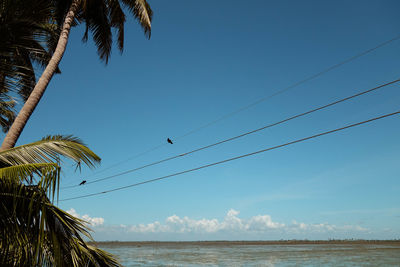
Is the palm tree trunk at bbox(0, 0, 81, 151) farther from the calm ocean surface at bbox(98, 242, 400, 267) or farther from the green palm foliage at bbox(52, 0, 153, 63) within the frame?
the calm ocean surface at bbox(98, 242, 400, 267)

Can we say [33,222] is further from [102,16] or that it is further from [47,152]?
[102,16]

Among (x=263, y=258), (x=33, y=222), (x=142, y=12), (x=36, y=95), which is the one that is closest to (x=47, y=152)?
(x=33, y=222)

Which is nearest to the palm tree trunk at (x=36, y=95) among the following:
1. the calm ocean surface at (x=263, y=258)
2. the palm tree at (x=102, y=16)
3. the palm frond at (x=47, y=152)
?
the palm tree at (x=102, y=16)

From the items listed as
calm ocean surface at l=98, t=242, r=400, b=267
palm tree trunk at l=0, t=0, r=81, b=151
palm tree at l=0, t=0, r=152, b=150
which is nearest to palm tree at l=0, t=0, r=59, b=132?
palm tree trunk at l=0, t=0, r=81, b=151

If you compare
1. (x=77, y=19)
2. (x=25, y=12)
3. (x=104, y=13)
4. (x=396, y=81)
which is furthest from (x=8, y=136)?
(x=396, y=81)

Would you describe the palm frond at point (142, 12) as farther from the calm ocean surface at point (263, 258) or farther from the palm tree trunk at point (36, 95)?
the calm ocean surface at point (263, 258)

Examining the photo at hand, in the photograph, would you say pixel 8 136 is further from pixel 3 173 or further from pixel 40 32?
pixel 3 173

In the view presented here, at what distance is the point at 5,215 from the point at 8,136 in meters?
2.63

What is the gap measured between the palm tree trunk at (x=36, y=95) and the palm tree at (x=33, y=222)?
1892mm

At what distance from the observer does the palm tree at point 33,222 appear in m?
3.54

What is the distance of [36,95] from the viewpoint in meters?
6.64

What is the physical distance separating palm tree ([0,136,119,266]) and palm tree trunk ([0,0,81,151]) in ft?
6.21

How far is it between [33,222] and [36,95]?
156 inches

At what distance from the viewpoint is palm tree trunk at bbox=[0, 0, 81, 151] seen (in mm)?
5688
